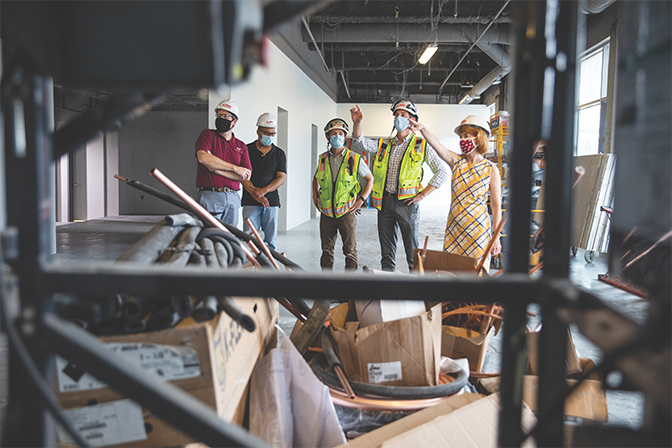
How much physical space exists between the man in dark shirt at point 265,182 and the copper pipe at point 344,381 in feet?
8.13

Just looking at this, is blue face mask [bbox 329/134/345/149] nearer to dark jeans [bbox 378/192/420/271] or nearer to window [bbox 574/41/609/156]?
dark jeans [bbox 378/192/420/271]

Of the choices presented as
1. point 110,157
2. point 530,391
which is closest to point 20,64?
point 530,391

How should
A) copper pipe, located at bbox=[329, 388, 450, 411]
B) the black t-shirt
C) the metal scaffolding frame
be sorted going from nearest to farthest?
1. the metal scaffolding frame
2. copper pipe, located at bbox=[329, 388, 450, 411]
3. the black t-shirt

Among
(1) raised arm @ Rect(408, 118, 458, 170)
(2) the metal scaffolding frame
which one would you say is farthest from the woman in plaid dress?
(2) the metal scaffolding frame

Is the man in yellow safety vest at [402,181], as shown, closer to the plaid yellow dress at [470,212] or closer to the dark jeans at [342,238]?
the dark jeans at [342,238]

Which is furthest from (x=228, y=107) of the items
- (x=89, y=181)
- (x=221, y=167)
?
(x=89, y=181)

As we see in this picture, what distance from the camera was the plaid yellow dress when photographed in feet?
9.77

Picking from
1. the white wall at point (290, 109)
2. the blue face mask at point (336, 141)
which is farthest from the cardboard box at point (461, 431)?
the white wall at point (290, 109)

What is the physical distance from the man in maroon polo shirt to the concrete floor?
99 cm

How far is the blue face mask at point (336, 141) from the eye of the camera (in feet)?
13.8

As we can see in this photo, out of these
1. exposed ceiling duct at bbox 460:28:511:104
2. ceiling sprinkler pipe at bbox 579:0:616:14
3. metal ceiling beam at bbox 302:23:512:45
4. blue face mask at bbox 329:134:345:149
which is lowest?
blue face mask at bbox 329:134:345:149

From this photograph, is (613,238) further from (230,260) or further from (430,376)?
(230,260)

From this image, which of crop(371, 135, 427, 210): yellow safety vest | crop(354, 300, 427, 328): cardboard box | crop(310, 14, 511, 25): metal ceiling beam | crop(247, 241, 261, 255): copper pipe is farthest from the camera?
crop(310, 14, 511, 25): metal ceiling beam

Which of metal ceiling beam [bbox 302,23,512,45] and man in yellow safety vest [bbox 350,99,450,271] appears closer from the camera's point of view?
man in yellow safety vest [bbox 350,99,450,271]
